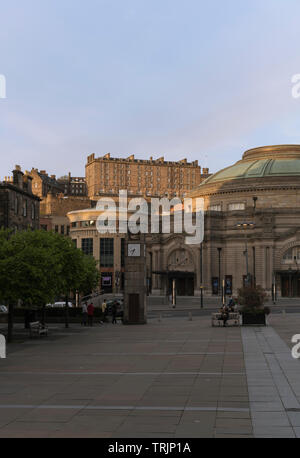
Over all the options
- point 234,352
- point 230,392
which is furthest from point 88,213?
point 230,392

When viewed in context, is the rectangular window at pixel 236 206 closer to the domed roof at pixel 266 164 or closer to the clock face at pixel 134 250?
the domed roof at pixel 266 164

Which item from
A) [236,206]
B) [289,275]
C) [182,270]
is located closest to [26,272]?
[289,275]

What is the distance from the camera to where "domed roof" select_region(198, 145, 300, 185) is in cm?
11862

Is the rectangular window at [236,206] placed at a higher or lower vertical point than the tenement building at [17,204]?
higher

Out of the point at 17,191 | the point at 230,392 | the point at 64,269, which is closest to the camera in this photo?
the point at 230,392

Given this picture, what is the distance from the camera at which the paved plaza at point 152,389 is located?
44.5 ft

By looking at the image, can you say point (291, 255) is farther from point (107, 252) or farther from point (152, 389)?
point (152, 389)

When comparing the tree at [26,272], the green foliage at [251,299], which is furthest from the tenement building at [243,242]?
the tree at [26,272]

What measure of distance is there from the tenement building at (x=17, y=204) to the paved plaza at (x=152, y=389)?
38112 millimetres

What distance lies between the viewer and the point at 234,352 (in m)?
27.6

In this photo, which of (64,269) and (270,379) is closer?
(270,379)

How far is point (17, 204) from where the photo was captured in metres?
73.6
